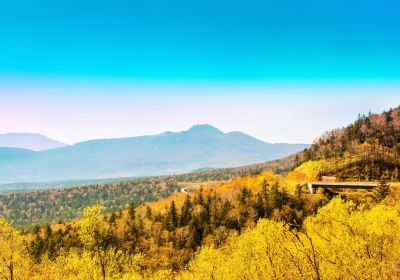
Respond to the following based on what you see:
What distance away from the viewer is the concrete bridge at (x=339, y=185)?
168 m

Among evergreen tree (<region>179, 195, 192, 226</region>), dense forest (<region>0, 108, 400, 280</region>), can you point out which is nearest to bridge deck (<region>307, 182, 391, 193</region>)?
dense forest (<region>0, 108, 400, 280</region>)

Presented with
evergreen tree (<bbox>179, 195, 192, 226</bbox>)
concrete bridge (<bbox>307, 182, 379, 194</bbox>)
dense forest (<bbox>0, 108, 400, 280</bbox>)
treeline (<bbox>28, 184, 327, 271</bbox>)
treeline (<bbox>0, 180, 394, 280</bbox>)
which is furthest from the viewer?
evergreen tree (<bbox>179, 195, 192, 226</bbox>)

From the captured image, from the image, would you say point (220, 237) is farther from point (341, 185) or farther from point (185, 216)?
point (341, 185)

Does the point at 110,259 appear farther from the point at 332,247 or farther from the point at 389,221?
the point at 389,221

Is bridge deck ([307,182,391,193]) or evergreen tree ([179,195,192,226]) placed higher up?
bridge deck ([307,182,391,193])

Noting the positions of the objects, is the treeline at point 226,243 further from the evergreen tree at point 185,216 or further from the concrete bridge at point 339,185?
the concrete bridge at point 339,185

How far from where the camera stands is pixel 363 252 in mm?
48031

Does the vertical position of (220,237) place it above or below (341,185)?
below

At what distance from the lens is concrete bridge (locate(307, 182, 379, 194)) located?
6624 inches

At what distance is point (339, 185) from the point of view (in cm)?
17538

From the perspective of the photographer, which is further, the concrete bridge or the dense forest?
the concrete bridge

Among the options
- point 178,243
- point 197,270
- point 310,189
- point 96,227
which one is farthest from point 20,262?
point 310,189

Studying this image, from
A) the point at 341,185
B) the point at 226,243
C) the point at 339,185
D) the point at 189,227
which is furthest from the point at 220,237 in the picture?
the point at 341,185

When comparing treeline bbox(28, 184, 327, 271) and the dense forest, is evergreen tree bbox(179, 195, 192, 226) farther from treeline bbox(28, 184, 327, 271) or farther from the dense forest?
the dense forest
